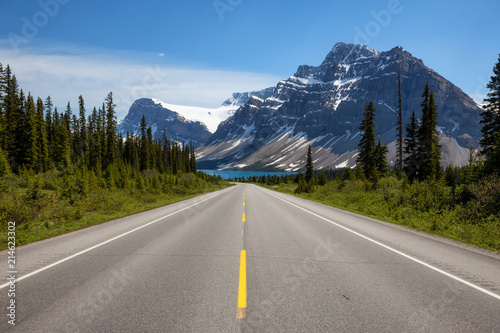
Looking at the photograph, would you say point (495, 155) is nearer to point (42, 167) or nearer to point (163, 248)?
point (163, 248)

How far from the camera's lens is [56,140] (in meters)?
59.9

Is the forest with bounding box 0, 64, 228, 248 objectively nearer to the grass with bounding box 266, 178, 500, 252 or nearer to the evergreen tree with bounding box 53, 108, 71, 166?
the evergreen tree with bounding box 53, 108, 71, 166

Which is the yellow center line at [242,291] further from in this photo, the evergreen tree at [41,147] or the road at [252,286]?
the evergreen tree at [41,147]

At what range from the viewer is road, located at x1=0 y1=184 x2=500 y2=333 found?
3588 mm

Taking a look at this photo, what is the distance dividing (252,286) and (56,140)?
232 ft

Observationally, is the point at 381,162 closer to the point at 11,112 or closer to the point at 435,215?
the point at 435,215

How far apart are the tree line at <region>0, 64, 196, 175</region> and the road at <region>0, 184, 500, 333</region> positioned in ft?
114

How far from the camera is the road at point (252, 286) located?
11.8ft

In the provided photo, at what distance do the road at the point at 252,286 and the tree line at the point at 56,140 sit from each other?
114 feet

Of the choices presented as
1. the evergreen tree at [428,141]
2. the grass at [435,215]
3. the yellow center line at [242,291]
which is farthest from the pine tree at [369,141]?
the yellow center line at [242,291]

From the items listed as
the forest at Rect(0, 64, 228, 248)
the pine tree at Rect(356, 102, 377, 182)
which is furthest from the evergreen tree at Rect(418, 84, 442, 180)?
the forest at Rect(0, 64, 228, 248)

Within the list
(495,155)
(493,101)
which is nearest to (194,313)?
(495,155)

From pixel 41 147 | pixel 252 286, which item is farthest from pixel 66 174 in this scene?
pixel 252 286

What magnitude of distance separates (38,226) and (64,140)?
185 feet
